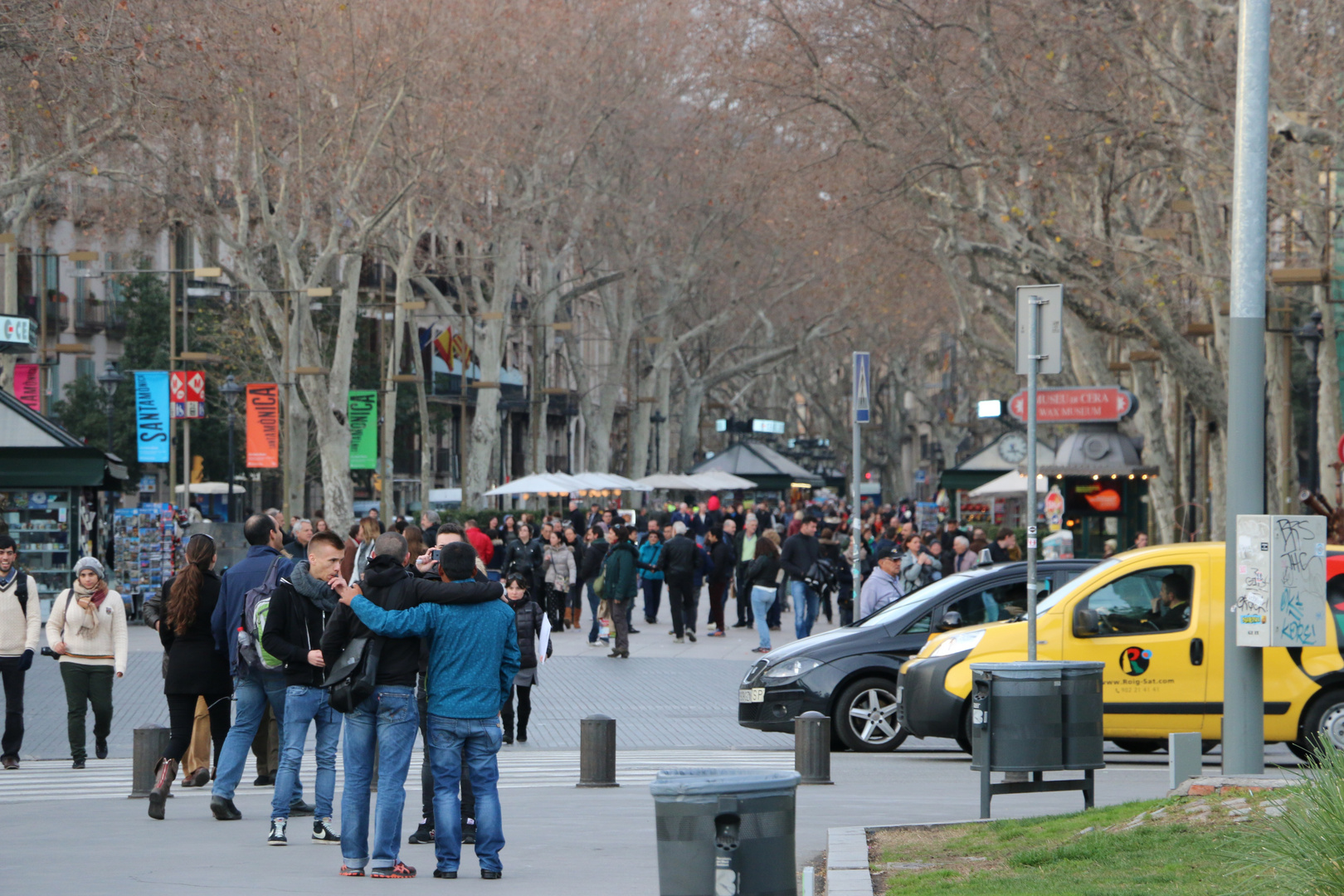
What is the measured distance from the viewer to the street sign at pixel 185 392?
116 ft

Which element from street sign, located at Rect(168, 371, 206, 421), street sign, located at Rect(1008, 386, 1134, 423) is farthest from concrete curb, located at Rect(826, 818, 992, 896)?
street sign, located at Rect(168, 371, 206, 421)

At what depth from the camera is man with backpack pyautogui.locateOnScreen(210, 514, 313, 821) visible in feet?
32.8

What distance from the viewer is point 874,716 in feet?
46.6

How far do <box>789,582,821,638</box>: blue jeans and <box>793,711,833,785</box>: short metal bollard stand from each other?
10.9 m

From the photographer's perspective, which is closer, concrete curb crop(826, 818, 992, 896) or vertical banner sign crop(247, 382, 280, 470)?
concrete curb crop(826, 818, 992, 896)

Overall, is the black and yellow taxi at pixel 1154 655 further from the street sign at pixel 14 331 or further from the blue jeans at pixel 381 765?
the street sign at pixel 14 331

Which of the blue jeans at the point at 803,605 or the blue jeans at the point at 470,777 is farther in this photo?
the blue jeans at the point at 803,605

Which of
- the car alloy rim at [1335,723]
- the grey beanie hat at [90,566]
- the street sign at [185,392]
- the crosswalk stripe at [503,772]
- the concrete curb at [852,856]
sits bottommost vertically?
the crosswalk stripe at [503,772]

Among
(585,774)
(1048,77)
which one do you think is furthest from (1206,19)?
(585,774)

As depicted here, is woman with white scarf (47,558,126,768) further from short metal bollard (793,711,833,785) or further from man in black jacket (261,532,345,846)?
short metal bollard (793,711,833,785)

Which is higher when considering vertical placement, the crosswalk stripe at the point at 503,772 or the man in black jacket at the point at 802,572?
the man in black jacket at the point at 802,572

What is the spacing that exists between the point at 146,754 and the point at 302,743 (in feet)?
6.69

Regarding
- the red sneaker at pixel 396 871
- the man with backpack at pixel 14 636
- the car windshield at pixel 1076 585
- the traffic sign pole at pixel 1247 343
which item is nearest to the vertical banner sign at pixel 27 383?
the man with backpack at pixel 14 636

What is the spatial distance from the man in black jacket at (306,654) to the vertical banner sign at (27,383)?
28.9m
